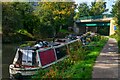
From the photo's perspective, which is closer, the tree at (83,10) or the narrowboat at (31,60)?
A: the narrowboat at (31,60)

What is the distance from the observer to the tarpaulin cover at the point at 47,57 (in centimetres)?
1461

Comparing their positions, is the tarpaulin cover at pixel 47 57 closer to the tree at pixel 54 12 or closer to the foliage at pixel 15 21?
the foliage at pixel 15 21

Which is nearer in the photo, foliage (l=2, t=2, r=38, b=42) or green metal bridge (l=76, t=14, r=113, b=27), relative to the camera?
foliage (l=2, t=2, r=38, b=42)

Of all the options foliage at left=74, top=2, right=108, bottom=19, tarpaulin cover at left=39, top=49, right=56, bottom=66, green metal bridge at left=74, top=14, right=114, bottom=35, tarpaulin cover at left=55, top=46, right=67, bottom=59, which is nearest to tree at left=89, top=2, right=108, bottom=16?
foliage at left=74, top=2, right=108, bottom=19

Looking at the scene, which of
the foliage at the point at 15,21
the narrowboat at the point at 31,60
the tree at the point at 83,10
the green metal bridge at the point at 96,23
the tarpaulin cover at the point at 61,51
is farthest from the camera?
Result: the tree at the point at 83,10

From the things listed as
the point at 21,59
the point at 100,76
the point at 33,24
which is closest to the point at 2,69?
the point at 21,59

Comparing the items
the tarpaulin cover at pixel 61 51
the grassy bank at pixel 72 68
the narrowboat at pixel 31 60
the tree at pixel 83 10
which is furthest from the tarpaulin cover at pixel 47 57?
the tree at pixel 83 10

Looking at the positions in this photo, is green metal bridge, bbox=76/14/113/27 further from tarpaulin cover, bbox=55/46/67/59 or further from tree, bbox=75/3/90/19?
tarpaulin cover, bbox=55/46/67/59

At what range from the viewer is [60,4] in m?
40.5

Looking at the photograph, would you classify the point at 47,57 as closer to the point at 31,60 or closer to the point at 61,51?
the point at 31,60

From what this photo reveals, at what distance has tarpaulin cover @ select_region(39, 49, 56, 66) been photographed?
14.6 metres

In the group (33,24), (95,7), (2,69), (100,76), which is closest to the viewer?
(100,76)

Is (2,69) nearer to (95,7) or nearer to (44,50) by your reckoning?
(44,50)

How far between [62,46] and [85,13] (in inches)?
2438
